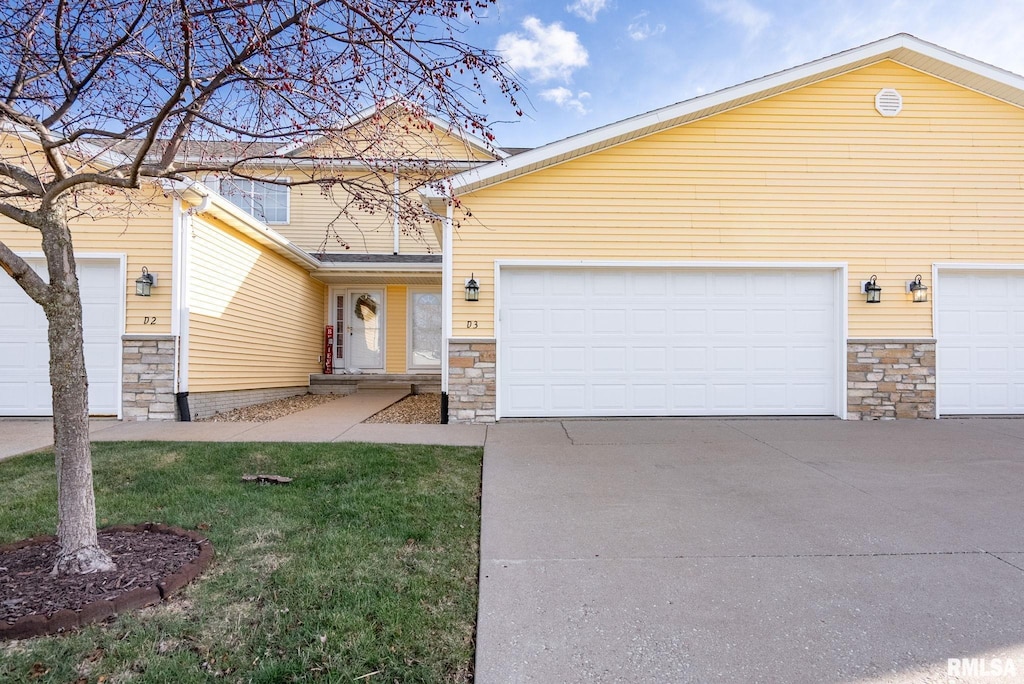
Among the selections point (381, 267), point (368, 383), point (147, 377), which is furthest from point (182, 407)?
point (381, 267)

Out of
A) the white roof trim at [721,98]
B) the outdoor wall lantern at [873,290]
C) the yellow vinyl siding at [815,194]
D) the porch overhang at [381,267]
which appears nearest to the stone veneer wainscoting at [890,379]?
the yellow vinyl siding at [815,194]

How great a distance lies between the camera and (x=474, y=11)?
246cm

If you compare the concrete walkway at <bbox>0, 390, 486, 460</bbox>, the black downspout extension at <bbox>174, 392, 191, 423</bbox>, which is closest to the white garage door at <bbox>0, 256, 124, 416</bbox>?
the concrete walkway at <bbox>0, 390, 486, 460</bbox>

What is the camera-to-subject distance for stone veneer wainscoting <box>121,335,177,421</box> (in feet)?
23.6

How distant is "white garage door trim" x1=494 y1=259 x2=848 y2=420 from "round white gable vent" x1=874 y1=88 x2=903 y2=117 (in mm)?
2314

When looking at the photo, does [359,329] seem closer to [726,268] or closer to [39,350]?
[39,350]

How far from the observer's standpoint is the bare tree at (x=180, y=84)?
243 centimetres

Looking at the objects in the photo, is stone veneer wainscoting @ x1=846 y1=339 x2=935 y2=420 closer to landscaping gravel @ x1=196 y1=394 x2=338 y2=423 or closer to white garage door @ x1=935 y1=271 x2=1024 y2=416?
white garage door @ x1=935 y1=271 x2=1024 y2=416

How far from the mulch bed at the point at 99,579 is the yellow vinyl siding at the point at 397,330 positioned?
9.01 metres

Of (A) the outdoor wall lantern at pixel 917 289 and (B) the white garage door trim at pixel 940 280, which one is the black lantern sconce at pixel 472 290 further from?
(B) the white garage door trim at pixel 940 280

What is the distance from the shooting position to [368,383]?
11688 mm

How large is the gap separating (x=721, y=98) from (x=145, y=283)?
8.38m

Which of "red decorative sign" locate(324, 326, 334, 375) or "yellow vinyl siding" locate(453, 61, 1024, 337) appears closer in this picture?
"yellow vinyl siding" locate(453, 61, 1024, 337)

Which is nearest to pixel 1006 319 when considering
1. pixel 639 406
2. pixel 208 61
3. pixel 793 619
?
pixel 639 406
